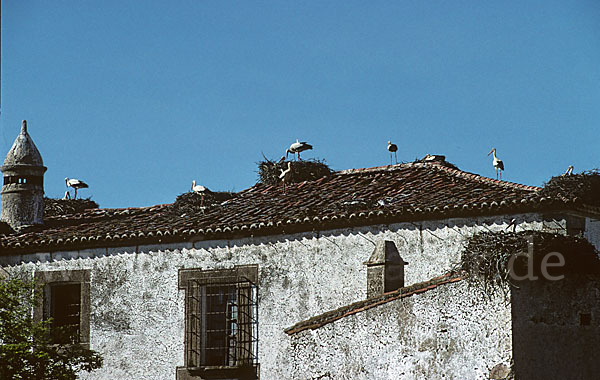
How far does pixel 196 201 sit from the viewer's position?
19.5 m

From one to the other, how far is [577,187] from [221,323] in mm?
6554

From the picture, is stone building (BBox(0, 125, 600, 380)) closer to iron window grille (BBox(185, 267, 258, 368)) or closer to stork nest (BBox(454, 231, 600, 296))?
iron window grille (BBox(185, 267, 258, 368))

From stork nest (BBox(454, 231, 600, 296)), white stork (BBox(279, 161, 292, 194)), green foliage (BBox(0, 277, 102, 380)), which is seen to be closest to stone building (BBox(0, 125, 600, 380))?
stork nest (BBox(454, 231, 600, 296))

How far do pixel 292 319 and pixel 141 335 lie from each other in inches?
119

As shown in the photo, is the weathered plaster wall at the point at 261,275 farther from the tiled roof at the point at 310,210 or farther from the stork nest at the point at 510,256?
the stork nest at the point at 510,256

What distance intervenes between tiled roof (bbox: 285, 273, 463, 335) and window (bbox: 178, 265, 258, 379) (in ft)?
11.0

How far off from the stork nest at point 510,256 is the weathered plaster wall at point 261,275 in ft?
4.10

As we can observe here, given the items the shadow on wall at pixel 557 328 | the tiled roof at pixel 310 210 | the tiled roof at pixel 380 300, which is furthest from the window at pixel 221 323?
the shadow on wall at pixel 557 328

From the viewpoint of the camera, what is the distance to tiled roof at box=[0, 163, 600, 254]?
15.7 meters

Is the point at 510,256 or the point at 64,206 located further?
the point at 64,206

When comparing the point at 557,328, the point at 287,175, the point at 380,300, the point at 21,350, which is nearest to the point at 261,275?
the point at 287,175

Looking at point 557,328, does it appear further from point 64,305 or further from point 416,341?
point 64,305

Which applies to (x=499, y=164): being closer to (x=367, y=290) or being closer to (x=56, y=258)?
(x=367, y=290)

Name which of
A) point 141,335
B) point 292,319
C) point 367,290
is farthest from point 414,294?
point 141,335
